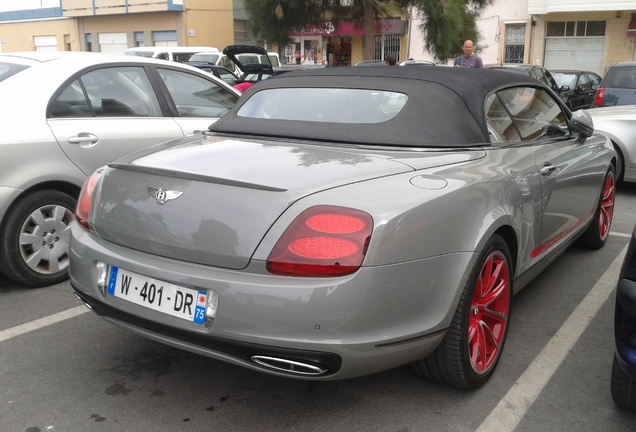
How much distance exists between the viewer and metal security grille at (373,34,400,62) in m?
33.5

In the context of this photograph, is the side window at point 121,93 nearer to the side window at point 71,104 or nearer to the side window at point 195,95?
the side window at point 71,104

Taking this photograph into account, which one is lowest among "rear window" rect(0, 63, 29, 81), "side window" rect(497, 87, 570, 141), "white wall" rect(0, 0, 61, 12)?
"side window" rect(497, 87, 570, 141)

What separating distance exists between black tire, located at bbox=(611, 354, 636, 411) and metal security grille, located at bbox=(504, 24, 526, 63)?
29867 millimetres

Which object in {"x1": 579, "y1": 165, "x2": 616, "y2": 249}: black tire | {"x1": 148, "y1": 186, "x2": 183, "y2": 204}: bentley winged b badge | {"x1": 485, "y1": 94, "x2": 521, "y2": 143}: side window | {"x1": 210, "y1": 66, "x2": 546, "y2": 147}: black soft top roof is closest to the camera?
{"x1": 148, "y1": 186, "x2": 183, "y2": 204}: bentley winged b badge

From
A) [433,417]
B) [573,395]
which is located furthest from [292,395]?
[573,395]

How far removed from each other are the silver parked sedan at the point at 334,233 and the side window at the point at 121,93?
4.67 feet

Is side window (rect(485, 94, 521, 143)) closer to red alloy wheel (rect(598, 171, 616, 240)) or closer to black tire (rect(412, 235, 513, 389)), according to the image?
black tire (rect(412, 235, 513, 389))

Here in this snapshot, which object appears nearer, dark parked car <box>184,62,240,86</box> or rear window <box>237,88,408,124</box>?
rear window <box>237,88,408,124</box>

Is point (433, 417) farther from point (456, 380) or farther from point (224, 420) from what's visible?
point (224, 420)

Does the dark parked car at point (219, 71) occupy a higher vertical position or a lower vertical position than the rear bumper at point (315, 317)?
higher

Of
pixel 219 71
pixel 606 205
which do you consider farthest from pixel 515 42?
pixel 606 205

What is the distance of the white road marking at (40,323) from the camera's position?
3.67 metres

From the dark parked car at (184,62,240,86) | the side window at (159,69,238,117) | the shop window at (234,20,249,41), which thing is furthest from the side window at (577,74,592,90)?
the shop window at (234,20,249,41)

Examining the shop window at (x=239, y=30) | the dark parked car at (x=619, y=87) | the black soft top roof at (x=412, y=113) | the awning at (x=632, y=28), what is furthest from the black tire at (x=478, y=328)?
the shop window at (x=239, y=30)
